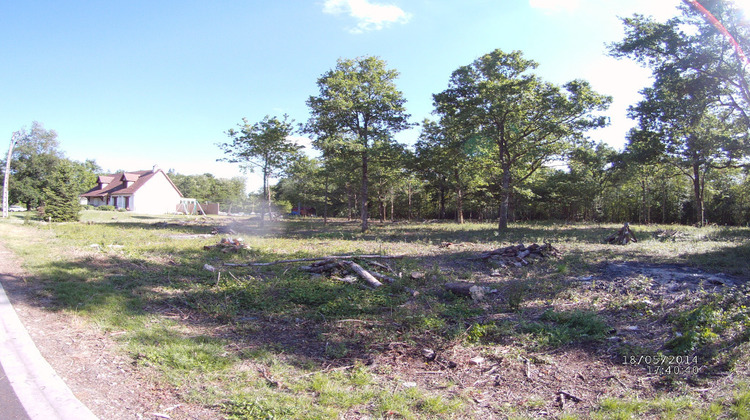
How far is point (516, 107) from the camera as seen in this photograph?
62.0ft

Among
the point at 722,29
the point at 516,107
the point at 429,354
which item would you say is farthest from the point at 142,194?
the point at 722,29

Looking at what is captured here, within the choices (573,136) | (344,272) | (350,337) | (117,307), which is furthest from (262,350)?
(573,136)

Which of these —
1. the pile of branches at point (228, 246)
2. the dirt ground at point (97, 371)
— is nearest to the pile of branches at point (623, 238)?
the pile of branches at point (228, 246)

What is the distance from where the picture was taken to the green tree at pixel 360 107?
1983 cm

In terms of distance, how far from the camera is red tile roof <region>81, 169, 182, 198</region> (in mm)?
48562

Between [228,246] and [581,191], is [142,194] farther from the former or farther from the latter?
[581,191]

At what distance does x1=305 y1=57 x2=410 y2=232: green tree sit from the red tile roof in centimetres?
3940

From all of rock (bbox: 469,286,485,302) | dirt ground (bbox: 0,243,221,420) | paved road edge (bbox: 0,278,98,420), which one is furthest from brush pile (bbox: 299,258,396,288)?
paved road edge (bbox: 0,278,98,420)

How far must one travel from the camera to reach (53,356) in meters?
4.07

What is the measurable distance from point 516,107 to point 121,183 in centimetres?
5494

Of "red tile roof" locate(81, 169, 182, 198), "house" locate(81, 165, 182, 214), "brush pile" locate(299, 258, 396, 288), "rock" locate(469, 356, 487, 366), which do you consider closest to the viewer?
"rock" locate(469, 356, 487, 366)

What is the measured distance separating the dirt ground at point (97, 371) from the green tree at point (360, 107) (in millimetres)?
15507

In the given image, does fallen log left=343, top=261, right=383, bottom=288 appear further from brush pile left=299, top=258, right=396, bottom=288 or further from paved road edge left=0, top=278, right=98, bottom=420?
paved road edge left=0, top=278, right=98, bottom=420

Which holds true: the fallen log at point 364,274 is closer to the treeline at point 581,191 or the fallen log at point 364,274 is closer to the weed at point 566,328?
the weed at point 566,328
